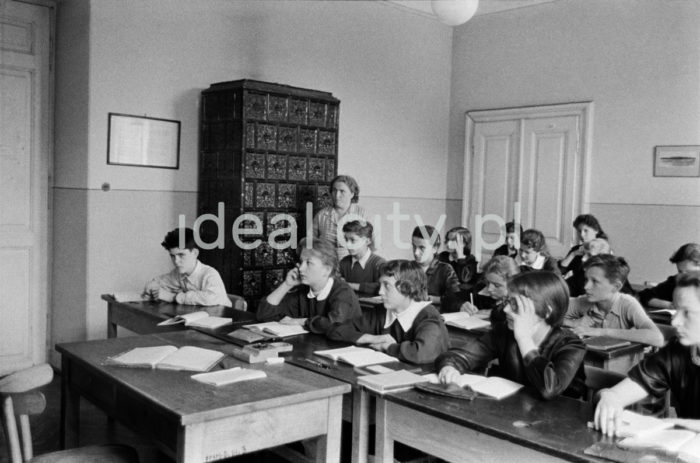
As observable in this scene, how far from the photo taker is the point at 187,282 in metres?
4.48

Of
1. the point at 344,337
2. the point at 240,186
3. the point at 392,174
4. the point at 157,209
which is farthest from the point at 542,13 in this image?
the point at 344,337

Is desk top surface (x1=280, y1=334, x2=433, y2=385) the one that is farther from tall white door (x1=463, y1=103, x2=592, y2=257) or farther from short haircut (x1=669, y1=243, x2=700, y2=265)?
tall white door (x1=463, y1=103, x2=592, y2=257)

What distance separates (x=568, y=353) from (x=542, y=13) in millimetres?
5735

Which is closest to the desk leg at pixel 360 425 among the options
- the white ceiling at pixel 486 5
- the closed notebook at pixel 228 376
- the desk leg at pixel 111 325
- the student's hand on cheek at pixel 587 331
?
the closed notebook at pixel 228 376

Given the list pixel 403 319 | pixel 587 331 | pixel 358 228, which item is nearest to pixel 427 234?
pixel 358 228

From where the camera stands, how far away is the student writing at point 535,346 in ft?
7.93

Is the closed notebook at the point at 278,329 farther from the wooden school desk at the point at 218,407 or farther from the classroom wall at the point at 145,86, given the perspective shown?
the classroom wall at the point at 145,86

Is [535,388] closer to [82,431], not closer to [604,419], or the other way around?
[604,419]

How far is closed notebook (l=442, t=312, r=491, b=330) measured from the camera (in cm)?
391

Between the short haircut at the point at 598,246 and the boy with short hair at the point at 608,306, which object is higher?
the short haircut at the point at 598,246

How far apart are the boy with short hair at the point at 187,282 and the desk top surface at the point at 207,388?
4.47ft

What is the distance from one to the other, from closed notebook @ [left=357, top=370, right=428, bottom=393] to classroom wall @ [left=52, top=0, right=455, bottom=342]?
3.38 meters

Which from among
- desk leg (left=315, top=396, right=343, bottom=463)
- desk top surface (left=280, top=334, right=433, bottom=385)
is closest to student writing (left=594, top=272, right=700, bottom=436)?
desk top surface (left=280, top=334, right=433, bottom=385)

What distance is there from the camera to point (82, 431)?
413cm
